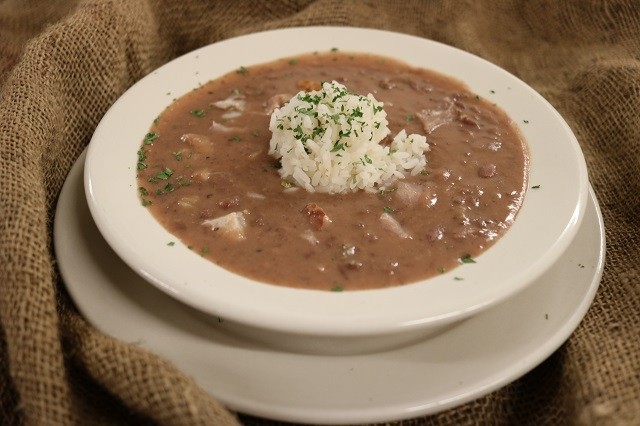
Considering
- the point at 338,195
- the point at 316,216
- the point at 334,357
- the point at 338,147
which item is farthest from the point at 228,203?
the point at 334,357

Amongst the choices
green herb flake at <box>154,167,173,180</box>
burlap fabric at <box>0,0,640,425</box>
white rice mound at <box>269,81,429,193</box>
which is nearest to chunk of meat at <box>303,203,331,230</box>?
white rice mound at <box>269,81,429,193</box>

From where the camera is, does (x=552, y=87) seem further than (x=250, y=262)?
Yes

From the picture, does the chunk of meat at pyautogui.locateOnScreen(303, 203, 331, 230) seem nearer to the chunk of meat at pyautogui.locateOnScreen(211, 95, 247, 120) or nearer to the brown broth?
the brown broth

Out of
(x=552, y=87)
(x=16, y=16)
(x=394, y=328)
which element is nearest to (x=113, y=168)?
(x=394, y=328)

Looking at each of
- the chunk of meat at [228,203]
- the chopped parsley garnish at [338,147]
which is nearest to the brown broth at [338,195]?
the chunk of meat at [228,203]

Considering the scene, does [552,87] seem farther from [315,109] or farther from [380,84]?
[315,109]

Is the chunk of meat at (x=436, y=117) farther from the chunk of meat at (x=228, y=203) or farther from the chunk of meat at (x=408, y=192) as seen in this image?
the chunk of meat at (x=228, y=203)
